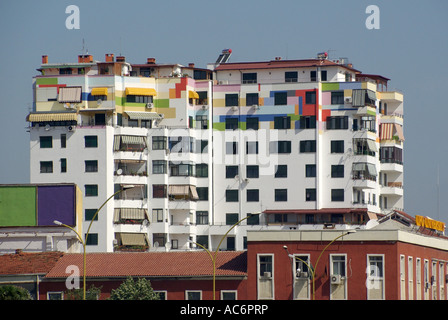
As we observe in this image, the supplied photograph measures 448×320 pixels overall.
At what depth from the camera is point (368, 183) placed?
5349 inches

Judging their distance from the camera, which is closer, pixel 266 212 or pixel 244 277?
pixel 244 277

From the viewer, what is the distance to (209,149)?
138m

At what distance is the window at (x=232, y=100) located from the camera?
138 metres

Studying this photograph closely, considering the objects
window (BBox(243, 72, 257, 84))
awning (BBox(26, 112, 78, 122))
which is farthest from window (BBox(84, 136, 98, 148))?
window (BBox(243, 72, 257, 84))

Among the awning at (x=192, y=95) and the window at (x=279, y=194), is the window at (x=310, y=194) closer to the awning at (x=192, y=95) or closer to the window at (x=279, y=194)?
the window at (x=279, y=194)

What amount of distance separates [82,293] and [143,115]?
1968 inches

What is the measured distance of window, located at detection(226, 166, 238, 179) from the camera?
137375 millimetres

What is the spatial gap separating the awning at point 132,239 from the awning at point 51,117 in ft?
41.8

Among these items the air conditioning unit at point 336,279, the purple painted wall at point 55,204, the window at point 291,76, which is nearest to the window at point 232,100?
the window at point 291,76

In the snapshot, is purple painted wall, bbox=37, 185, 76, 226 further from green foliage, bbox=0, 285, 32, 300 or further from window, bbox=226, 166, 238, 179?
window, bbox=226, 166, 238, 179

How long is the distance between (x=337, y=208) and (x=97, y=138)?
2537 centimetres
